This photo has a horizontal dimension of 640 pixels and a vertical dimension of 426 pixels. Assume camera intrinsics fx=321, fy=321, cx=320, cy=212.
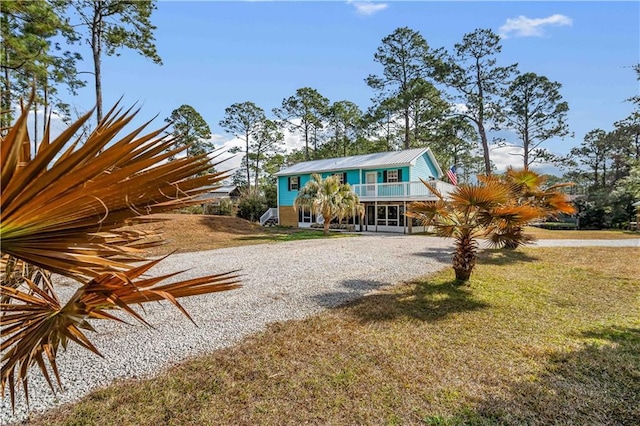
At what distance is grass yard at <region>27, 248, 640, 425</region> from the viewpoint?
2793 millimetres

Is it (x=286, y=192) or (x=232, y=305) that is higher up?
(x=286, y=192)

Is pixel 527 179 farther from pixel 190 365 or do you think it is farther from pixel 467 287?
pixel 190 365

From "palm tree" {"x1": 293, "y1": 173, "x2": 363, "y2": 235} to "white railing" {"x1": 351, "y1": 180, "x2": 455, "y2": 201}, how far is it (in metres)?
3.12

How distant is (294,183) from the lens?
86.7 ft

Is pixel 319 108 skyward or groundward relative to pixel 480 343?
skyward

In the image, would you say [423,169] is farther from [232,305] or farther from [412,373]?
[412,373]

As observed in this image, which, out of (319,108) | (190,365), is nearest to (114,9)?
(190,365)

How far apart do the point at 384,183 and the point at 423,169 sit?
377 centimetres

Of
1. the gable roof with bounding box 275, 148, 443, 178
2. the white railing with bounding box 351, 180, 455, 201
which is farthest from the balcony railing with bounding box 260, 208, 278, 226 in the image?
the white railing with bounding box 351, 180, 455, 201

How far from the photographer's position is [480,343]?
427cm

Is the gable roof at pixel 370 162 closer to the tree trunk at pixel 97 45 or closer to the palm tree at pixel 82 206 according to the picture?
the tree trunk at pixel 97 45

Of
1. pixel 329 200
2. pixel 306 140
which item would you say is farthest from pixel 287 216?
pixel 306 140

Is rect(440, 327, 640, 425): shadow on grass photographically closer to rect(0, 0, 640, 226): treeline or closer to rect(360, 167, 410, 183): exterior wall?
rect(0, 0, 640, 226): treeline

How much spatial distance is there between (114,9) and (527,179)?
18064mm
